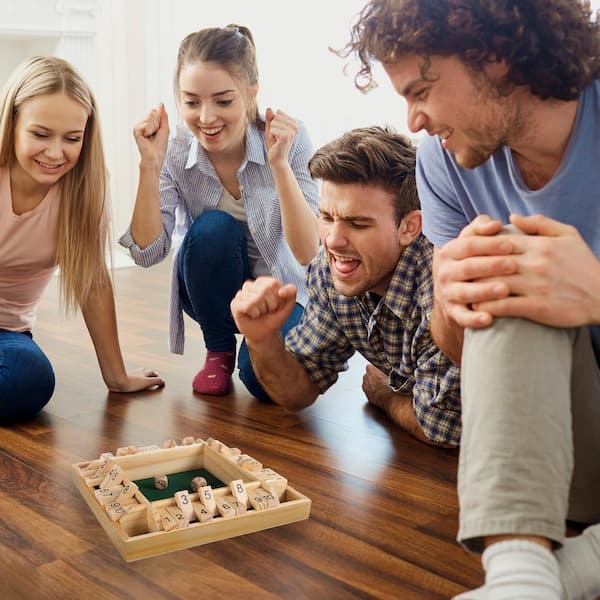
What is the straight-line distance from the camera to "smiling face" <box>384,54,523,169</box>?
4.40 ft

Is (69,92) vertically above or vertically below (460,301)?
above

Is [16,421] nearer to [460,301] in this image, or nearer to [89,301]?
[89,301]

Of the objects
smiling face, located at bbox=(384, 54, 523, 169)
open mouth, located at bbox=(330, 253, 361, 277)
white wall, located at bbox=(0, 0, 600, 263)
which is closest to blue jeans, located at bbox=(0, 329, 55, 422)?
open mouth, located at bbox=(330, 253, 361, 277)

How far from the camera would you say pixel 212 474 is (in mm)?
1781

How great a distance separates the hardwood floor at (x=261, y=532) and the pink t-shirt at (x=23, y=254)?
25 cm

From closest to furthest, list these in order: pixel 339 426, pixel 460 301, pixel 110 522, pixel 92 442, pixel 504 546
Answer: pixel 504 546 → pixel 460 301 → pixel 110 522 → pixel 92 442 → pixel 339 426

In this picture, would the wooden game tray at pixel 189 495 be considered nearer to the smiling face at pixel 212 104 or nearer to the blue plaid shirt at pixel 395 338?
the blue plaid shirt at pixel 395 338

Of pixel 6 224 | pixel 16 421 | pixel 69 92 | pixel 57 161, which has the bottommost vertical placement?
pixel 16 421

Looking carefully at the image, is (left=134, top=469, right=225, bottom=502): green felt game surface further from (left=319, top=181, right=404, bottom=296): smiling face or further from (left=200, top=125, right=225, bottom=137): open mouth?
(left=200, top=125, right=225, bottom=137): open mouth

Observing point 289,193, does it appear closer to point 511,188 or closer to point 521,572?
point 511,188

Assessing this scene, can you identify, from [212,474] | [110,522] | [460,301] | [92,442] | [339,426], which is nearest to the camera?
[460,301]

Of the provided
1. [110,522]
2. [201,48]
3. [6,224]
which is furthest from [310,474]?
[201,48]

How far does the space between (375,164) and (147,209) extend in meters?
0.71

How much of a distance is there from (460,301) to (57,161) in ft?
4.22
